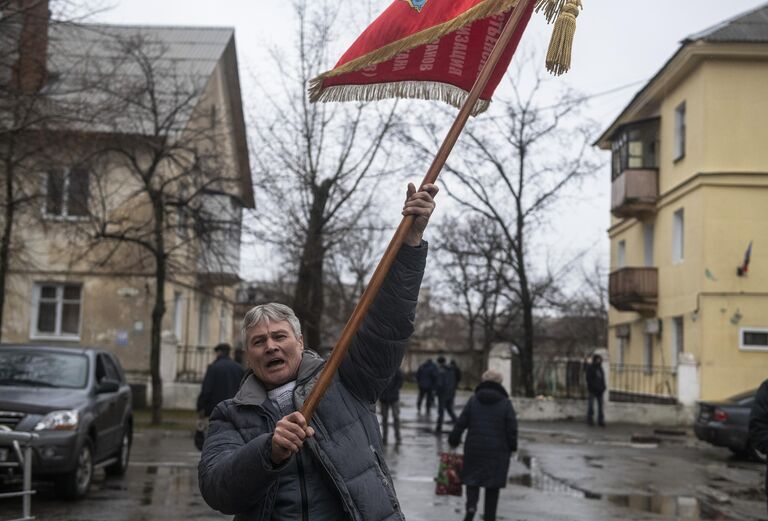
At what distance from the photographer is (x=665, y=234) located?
105ft

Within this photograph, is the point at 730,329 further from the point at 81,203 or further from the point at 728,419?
the point at 81,203

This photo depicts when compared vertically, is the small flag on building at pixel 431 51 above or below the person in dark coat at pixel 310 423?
above

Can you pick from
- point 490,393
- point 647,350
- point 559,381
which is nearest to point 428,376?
point 559,381

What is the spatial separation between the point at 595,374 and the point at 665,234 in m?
7.65

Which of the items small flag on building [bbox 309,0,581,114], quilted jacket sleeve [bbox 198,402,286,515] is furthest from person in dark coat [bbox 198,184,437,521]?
small flag on building [bbox 309,0,581,114]

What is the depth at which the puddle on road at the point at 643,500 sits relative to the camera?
487 inches

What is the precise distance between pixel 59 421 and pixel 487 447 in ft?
15.7

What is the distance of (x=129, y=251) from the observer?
2908 centimetres

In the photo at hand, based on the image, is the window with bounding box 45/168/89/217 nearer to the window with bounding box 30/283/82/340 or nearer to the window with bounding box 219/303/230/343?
the window with bounding box 30/283/82/340

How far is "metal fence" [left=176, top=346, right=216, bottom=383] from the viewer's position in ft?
97.3

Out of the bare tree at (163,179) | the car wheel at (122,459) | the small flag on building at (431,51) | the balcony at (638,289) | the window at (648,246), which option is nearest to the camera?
the small flag on building at (431,51)

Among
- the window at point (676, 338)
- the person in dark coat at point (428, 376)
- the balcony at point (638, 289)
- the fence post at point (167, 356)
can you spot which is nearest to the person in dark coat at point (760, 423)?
the person in dark coat at point (428, 376)

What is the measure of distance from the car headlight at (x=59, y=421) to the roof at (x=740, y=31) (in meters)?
22.1

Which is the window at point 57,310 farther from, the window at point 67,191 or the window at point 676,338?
the window at point 676,338
